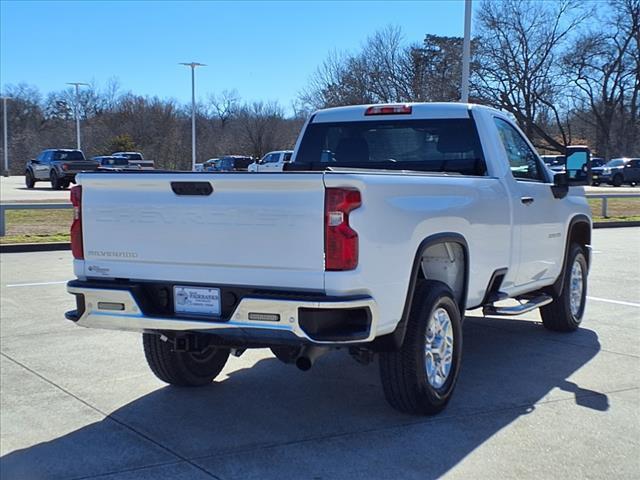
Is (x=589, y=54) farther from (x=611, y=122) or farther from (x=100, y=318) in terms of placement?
(x=100, y=318)

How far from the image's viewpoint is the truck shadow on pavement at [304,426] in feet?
14.1

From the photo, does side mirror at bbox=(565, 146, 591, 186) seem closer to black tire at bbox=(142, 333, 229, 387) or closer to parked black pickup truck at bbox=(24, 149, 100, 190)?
black tire at bbox=(142, 333, 229, 387)

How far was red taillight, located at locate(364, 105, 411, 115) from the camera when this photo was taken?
21.5 ft

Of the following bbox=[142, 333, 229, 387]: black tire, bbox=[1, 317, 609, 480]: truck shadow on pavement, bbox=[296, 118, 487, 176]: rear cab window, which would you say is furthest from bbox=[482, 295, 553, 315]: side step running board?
bbox=[142, 333, 229, 387]: black tire

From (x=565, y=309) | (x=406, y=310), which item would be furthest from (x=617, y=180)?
(x=406, y=310)

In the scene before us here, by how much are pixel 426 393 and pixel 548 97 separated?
52203 millimetres

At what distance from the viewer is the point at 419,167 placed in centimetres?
636

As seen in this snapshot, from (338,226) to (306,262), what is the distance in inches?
10.6

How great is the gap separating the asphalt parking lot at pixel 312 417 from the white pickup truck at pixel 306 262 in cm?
37

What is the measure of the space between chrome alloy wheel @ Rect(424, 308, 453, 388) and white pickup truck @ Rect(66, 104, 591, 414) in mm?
13

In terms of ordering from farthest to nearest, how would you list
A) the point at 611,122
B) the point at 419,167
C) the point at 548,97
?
1. the point at 611,122
2. the point at 548,97
3. the point at 419,167

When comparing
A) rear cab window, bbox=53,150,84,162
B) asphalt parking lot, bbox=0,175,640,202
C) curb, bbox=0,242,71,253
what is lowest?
curb, bbox=0,242,71,253

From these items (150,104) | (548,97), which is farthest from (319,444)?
(150,104)

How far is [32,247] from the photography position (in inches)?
589
